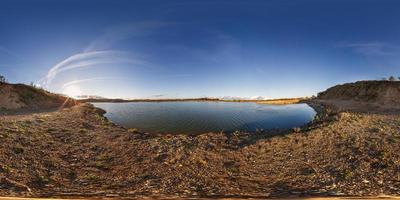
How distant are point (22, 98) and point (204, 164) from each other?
45614 mm

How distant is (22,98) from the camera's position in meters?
49.4

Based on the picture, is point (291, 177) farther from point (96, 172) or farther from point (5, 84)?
point (5, 84)

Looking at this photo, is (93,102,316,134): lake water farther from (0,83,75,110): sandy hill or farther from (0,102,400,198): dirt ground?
(0,83,75,110): sandy hill

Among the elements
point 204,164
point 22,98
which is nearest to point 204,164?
point 204,164

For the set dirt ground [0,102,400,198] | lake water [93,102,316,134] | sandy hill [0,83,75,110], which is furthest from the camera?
sandy hill [0,83,75,110]

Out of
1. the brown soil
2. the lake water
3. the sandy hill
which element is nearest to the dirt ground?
the brown soil

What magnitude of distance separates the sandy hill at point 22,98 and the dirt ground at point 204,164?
25292 millimetres

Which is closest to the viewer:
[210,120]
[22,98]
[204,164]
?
[204,164]

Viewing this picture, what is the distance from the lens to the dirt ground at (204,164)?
10.9 metres

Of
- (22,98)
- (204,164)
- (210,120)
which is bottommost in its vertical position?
(204,164)

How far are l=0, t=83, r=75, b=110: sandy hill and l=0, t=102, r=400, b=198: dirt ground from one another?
2529 centimetres

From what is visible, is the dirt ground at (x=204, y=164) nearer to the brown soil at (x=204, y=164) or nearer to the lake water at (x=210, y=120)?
the brown soil at (x=204, y=164)

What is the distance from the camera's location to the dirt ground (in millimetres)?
10930

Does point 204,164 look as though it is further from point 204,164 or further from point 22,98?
point 22,98
